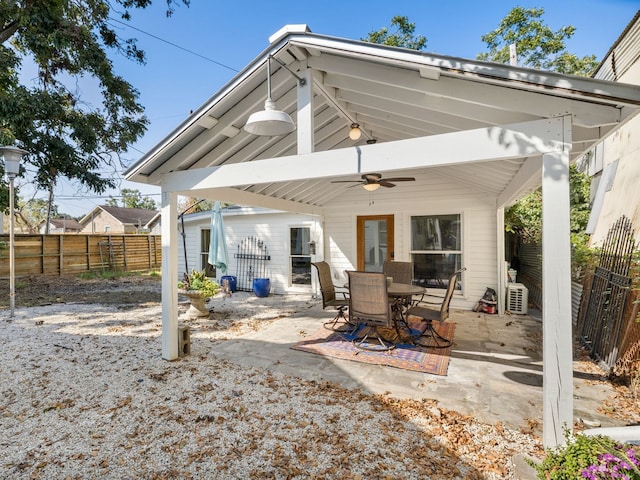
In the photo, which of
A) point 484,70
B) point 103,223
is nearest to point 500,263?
point 484,70

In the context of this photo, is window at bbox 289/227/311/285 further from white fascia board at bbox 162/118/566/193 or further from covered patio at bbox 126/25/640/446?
white fascia board at bbox 162/118/566/193

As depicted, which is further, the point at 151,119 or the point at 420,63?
the point at 151,119

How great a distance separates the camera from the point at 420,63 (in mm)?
2363

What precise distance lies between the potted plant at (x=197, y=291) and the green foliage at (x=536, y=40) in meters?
16.6

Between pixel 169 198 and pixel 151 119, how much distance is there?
9595 millimetres

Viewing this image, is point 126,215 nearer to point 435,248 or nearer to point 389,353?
point 435,248

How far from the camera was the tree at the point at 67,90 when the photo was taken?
317 inches

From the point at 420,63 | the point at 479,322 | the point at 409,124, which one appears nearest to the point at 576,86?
the point at 420,63

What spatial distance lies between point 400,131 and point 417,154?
269cm

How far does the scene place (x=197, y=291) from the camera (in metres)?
6.03

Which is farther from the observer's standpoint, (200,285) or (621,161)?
(621,161)

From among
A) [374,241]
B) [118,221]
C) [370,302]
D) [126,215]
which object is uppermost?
[126,215]

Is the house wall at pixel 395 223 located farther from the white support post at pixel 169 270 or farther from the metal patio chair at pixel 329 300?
the white support post at pixel 169 270

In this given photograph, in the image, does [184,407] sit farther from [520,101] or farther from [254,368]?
[520,101]
